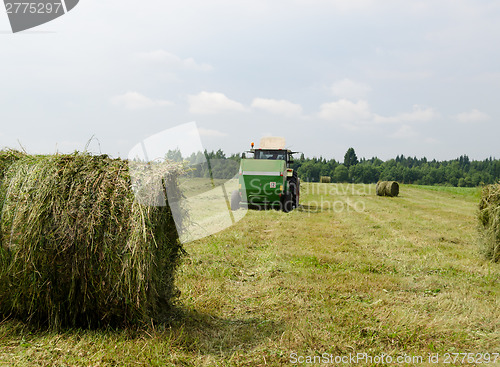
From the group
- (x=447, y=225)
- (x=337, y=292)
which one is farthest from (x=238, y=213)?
(x=337, y=292)

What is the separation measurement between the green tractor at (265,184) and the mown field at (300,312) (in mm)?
6206

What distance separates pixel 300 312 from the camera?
4434mm

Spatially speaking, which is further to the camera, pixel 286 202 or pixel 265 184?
pixel 286 202

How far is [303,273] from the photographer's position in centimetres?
598

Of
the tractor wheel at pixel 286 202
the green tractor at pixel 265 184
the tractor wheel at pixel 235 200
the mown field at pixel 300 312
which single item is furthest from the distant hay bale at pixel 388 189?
the mown field at pixel 300 312

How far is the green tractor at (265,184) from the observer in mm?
14195

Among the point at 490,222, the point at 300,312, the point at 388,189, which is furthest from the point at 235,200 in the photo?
the point at 388,189

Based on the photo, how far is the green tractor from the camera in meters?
14.2

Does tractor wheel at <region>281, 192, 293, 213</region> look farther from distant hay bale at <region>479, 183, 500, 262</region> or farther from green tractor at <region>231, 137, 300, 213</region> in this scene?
distant hay bale at <region>479, 183, 500, 262</region>

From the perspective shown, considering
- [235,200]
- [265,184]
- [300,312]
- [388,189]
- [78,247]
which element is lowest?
[300,312]

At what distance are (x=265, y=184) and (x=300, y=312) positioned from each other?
9947 mm

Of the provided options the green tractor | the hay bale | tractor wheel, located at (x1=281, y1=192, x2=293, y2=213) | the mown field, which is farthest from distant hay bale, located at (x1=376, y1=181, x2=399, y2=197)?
the hay bale

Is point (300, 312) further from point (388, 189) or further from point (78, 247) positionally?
point (388, 189)

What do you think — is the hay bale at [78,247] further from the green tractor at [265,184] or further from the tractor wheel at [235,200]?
the tractor wheel at [235,200]
